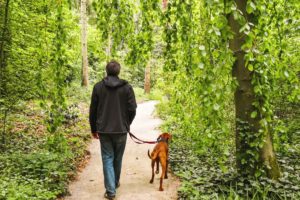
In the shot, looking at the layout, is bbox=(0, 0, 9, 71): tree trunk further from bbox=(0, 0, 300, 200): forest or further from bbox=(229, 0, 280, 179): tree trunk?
bbox=(229, 0, 280, 179): tree trunk

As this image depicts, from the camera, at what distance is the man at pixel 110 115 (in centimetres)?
517

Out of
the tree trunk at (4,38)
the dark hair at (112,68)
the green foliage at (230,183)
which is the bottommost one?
the green foliage at (230,183)

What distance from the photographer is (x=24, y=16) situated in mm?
7543

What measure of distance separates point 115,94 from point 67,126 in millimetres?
5526

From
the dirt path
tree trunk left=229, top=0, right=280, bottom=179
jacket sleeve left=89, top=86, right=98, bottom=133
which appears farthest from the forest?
jacket sleeve left=89, top=86, right=98, bottom=133

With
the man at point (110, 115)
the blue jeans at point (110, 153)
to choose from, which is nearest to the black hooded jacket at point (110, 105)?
the man at point (110, 115)

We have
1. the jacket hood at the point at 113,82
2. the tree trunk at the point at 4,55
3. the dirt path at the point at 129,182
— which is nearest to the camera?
the jacket hood at the point at 113,82

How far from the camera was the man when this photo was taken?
5.17 meters

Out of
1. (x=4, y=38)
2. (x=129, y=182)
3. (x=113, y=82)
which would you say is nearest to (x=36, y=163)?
(x=129, y=182)

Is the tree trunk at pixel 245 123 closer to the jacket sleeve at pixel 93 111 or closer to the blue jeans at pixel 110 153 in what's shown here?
the blue jeans at pixel 110 153

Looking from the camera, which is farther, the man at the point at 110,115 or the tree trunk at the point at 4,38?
the tree trunk at the point at 4,38

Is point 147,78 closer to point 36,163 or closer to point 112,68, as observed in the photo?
point 36,163

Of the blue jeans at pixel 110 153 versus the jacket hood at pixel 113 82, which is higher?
the jacket hood at pixel 113 82

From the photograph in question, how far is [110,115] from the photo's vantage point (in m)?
5.19
